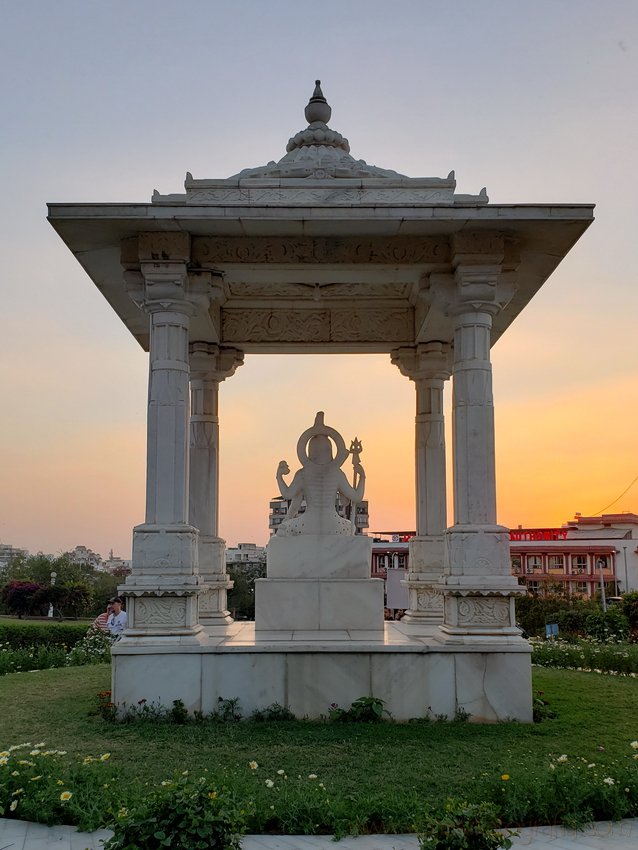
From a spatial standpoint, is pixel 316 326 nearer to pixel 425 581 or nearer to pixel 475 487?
pixel 425 581

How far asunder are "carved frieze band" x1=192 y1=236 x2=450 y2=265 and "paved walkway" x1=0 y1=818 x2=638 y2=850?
6.98 m

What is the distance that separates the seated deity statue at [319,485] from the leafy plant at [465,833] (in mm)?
7933

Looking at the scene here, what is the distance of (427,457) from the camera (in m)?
13.8

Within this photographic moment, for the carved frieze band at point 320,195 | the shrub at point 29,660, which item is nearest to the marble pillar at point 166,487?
the carved frieze band at point 320,195

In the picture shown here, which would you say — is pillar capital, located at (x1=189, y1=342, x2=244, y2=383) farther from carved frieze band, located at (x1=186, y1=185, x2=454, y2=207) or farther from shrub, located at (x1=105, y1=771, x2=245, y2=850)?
shrub, located at (x1=105, y1=771, x2=245, y2=850)

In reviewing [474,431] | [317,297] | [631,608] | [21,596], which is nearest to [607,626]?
[631,608]

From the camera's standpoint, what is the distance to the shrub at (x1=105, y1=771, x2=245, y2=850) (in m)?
4.24

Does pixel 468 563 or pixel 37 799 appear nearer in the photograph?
pixel 37 799

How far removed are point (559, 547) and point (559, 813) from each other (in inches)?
2855

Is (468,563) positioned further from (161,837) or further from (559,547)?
(559,547)

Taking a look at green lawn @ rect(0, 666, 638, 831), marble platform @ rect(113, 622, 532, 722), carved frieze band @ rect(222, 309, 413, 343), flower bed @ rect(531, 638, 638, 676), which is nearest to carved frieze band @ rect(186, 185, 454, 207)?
carved frieze band @ rect(222, 309, 413, 343)

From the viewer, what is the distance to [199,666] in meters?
9.48

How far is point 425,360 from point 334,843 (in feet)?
30.8

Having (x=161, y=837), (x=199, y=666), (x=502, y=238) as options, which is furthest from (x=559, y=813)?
(x=502, y=238)
